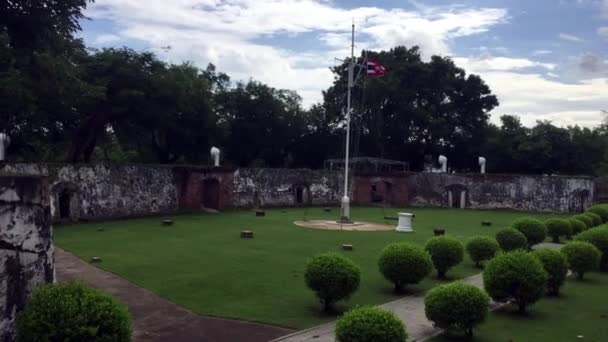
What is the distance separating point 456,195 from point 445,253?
21.1 meters

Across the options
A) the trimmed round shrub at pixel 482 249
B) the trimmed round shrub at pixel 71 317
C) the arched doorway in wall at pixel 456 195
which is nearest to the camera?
the trimmed round shrub at pixel 71 317

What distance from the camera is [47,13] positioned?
13812 mm

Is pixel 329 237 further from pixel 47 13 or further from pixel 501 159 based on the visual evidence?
pixel 501 159

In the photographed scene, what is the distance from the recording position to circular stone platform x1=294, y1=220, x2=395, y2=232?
18047 mm

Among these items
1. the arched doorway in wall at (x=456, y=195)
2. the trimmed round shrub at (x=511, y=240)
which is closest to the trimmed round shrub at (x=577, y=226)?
the trimmed round shrub at (x=511, y=240)

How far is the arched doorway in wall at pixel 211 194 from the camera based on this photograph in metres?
23.6

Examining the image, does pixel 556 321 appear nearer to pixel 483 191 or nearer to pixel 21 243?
pixel 21 243

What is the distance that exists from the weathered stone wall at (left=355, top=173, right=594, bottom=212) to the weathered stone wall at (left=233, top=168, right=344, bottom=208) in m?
1.61

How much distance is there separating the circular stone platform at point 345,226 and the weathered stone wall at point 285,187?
5900 millimetres

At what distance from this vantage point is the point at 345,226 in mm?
18594

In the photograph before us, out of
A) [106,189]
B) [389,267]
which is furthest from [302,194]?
[389,267]

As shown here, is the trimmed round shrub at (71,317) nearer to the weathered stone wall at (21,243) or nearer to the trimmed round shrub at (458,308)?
the weathered stone wall at (21,243)

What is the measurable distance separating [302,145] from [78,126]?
17.6m

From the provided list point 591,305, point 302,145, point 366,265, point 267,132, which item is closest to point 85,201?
point 366,265
